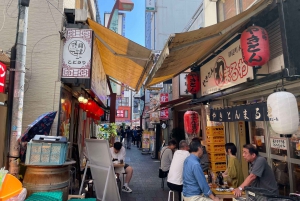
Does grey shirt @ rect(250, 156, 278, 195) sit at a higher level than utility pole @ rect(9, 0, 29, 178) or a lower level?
lower

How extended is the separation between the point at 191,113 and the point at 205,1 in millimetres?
5281

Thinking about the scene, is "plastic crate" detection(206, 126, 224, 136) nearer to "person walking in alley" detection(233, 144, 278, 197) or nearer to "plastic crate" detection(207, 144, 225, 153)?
"plastic crate" detection(207, 144, 225, 153)

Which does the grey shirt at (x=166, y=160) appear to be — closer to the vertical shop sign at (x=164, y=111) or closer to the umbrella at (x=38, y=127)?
the umbrella at (x=38, y=127)

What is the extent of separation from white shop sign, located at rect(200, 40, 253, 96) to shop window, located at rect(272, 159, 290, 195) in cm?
240

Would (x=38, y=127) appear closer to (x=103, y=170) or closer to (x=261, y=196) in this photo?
(x=103, y=170)

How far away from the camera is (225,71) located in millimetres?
6641

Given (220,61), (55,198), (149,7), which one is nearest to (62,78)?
(55,198)

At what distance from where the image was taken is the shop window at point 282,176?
5195mm

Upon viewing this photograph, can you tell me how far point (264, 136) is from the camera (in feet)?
19.9

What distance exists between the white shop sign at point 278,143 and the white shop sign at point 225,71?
71.3 inches

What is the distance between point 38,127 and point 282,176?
6.09 meters

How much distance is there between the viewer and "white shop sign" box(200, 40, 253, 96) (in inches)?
221

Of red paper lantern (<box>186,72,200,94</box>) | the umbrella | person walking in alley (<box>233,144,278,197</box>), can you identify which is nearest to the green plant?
red paper lantern (<box>186,72,200,94</box>)

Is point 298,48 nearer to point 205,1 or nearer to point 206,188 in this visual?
point 206,188
